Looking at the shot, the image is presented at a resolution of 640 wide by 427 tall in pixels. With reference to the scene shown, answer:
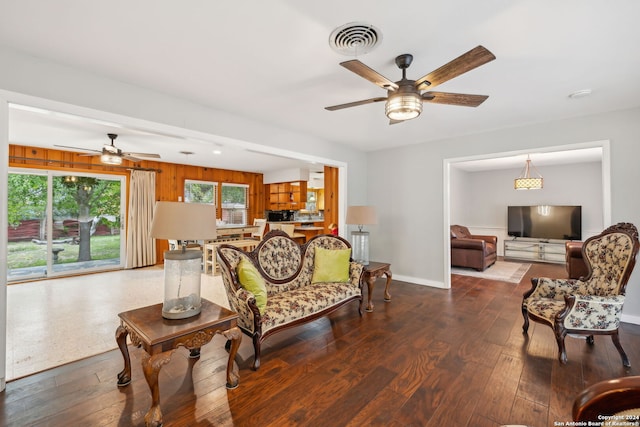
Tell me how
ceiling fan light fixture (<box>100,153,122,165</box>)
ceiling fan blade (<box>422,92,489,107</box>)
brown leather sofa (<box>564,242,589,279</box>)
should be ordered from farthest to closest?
ceiling fan light fixture (<box>100,153,122,165</box>)
brown leather sofa (<box>564,242,589,279</box>)
ceiling fan blade (<box>422,92,489,107</box>)

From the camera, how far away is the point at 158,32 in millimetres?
1914

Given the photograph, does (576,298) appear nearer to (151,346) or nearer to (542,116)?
(542,116)

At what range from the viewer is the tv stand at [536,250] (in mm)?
6871

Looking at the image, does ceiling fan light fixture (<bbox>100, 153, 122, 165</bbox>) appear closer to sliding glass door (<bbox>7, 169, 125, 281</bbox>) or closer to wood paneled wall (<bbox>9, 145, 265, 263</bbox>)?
wood paneled wall (<bbox>9, 145, 265, 263</bbox>)

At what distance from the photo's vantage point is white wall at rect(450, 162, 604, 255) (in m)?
6.64

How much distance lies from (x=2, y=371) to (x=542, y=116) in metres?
6.02

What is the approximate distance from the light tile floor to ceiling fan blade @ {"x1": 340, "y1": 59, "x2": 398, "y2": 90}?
331 centimetres

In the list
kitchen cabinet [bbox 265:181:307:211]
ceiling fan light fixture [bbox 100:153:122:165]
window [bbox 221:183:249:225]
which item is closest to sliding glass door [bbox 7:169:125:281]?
ceiling fan light fixture [bbox 100:153:122:165]

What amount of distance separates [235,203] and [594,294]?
8.04 meters

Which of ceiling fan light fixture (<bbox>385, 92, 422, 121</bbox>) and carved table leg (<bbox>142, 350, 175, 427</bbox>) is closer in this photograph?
carved table leg (<bbox>142, 350, 175, 427</bbox>)

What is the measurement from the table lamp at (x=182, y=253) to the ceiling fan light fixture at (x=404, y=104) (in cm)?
159

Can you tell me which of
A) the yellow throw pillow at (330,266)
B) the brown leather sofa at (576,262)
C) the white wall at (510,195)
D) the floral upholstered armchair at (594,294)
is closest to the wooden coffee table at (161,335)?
the yellow throw pillow at (330,266)

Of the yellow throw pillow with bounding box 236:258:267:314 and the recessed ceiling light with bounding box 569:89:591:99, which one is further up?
the recessed ceiling light with bounding box 569:89:591:99

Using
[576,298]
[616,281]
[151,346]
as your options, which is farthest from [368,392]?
[616,281]
